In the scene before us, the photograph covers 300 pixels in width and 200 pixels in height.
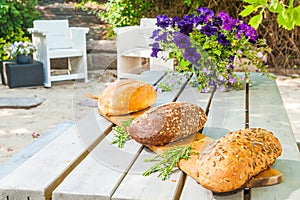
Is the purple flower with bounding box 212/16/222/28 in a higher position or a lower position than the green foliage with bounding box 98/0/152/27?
higher

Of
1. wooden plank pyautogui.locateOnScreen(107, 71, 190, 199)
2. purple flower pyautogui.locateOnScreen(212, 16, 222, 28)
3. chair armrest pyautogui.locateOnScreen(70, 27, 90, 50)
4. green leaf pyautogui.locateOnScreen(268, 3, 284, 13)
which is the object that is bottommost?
chair armrest pyautogui.locateOnScreen(70, 27, 90, 50)

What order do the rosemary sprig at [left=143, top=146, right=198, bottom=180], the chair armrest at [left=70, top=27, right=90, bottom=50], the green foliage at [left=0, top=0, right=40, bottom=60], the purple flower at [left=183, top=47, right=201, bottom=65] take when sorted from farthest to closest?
the green foliage at [left=0, top=0, right=40, bottom=60], the chair armrest at [left=70, top=27, right=90, bottom=50], the purple flower at [left=183, top=47, right=201, bottom=65], the rosemary sprig at [left=143, top=146, right=198, bottom=180]

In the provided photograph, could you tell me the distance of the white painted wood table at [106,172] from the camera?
1015 millimetres

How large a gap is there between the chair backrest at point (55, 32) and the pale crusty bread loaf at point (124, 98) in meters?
3.81

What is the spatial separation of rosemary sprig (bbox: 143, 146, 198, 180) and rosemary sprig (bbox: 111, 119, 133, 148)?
0.56 ft

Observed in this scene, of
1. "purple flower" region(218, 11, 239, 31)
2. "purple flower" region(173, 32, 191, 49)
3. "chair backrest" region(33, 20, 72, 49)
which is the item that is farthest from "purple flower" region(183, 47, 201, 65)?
"chair backrest" region(33, 20, 72, 49)

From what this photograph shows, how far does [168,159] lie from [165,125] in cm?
9

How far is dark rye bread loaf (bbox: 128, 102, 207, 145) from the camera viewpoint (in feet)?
3.86

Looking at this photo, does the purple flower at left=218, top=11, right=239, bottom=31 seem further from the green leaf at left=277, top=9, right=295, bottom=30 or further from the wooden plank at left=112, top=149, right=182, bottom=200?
the green leaf at left=277, top=9, right=295, bottom=30

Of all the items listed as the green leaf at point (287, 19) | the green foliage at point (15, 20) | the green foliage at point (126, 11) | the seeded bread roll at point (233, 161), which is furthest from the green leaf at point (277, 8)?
the green foliage at point (126, 11)

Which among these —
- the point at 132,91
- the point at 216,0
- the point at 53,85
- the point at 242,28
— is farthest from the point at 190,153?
the point at 216,0

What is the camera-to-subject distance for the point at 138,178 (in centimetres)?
109

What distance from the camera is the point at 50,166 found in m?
1.18

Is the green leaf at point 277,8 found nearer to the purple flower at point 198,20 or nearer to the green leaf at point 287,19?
the green leaf at point 287,19
